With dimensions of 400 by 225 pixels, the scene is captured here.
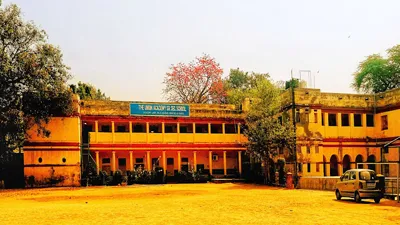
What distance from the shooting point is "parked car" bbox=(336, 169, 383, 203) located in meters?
18.6

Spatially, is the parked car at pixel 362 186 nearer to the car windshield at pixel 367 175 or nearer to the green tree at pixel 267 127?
the car windshield at pixel 367 175

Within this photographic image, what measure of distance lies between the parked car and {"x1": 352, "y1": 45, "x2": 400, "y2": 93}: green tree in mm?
33358

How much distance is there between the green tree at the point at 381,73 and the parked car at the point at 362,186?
109ft

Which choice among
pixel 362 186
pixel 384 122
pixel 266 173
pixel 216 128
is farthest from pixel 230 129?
pixel 362 186

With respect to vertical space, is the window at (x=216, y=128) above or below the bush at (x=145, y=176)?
above

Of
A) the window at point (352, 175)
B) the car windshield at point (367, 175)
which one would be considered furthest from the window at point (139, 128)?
the car windshield at point (367, 175)

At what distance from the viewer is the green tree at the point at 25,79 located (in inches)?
1181

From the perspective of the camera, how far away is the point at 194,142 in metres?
40.0

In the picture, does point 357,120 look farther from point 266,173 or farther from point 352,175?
point 352,175

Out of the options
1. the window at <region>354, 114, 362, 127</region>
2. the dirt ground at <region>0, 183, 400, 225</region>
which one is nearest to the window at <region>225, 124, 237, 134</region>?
the window at <region>354, 114, 362, 127</region>

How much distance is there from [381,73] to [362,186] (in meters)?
34.4

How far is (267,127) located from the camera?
3225cm

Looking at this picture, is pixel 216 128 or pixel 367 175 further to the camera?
pixel 216 128

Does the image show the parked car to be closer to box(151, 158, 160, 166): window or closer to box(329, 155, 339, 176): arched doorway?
box(329, 155, 339, 176): arched doorway
